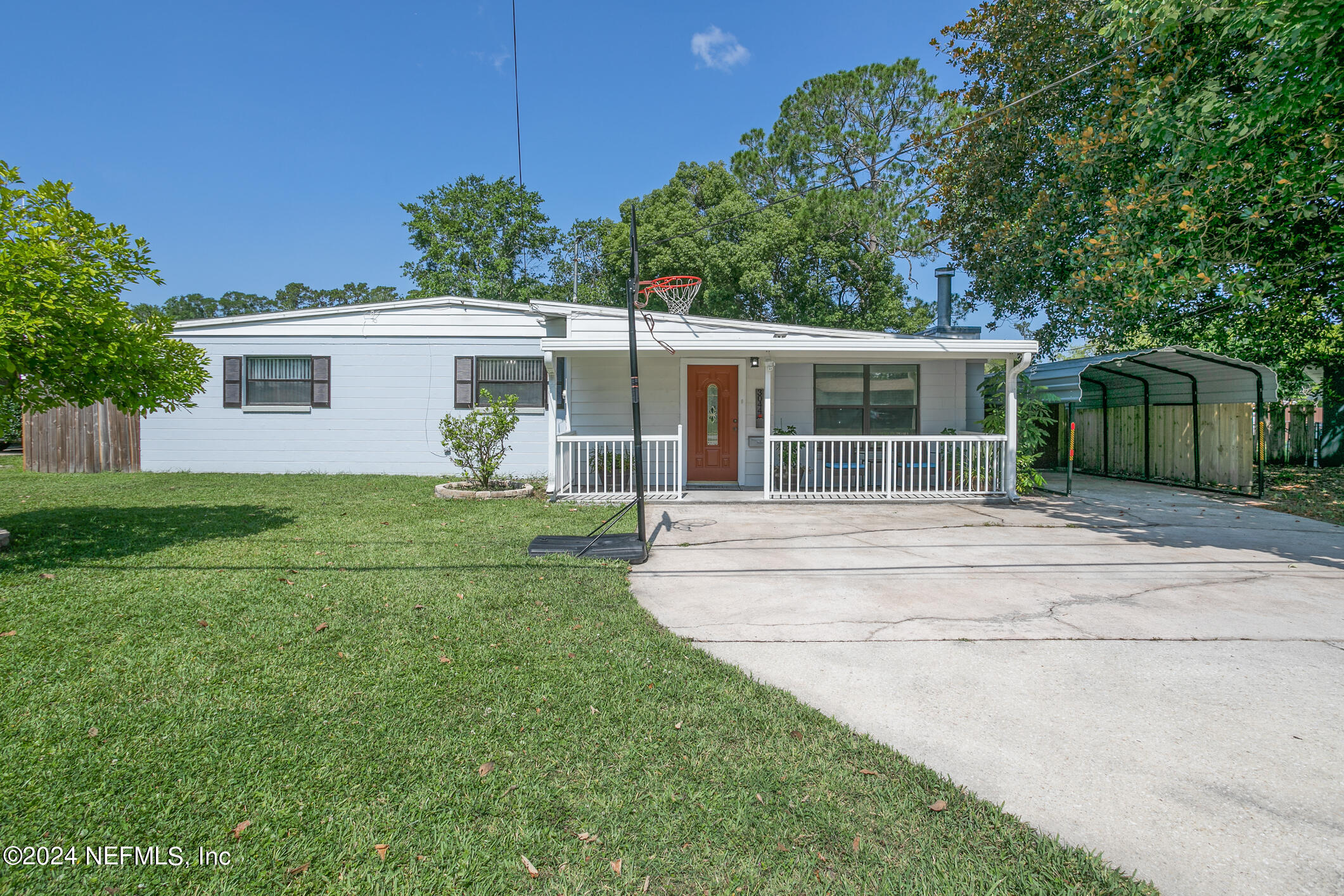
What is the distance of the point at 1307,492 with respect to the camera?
11.4 m

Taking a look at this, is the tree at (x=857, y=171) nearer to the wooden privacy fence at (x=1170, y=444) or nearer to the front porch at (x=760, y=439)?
the wooden privacy fence at (x=1170, y=444)

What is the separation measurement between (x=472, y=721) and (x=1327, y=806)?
323 centimetres

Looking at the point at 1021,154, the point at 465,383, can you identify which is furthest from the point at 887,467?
the point at 1021,154

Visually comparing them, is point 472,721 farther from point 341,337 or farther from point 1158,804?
point 341,337

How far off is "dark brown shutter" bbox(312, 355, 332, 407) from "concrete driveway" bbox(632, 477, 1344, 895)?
845 centimetres

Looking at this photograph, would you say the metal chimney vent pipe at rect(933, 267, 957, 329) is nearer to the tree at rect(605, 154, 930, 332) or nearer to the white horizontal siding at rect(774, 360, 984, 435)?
the white horizontal siding at rect(774, 360, 984, 435)

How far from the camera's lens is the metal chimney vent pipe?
1236 cm

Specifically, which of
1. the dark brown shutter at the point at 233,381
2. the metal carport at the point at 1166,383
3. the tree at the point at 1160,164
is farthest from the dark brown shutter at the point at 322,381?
the metal carport at the point at 1166,383

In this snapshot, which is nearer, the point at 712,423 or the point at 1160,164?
the point at 1160,164

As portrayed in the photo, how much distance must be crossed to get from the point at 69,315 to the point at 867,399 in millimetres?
10562

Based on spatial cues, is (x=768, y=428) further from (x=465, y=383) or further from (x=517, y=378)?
(x=465, y=383)

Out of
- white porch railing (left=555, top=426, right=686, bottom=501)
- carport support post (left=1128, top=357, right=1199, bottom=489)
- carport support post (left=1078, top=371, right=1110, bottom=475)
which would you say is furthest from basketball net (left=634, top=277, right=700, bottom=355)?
carport support post (left=1078, top=371, right=1110, bottom=475)

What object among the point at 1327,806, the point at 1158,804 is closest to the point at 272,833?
the point at 1158,804

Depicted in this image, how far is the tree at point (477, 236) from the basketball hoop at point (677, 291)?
17.0 meters
